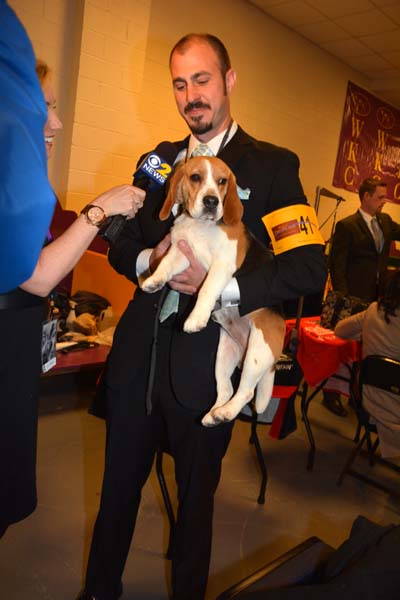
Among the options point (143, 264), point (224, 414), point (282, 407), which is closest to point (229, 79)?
point (143, 264)

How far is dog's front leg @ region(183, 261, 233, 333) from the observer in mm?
1338

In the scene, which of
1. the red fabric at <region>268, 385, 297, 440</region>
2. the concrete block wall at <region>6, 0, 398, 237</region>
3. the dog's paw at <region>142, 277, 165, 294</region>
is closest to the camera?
the dog's paw at <region>142, 277, 165, 294</region>

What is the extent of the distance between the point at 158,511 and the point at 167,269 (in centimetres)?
177

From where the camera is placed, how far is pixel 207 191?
54.4 inches

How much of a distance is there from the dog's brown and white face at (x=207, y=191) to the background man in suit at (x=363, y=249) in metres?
Result: 3.35

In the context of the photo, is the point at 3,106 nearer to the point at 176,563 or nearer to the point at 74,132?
the point at 176,563

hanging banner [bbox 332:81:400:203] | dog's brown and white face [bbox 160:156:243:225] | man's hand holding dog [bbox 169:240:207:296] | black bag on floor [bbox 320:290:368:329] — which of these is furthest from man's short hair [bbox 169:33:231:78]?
hanging banner [bbox 332:81:400:203]

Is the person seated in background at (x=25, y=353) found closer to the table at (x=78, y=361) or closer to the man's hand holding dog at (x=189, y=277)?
the man's hand holding dog at (x=189, y=277)

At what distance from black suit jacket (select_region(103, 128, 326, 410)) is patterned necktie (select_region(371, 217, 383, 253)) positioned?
3.49 m

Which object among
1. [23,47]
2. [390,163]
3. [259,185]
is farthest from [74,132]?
[390,163]

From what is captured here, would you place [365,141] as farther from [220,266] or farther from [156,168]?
[220,266]

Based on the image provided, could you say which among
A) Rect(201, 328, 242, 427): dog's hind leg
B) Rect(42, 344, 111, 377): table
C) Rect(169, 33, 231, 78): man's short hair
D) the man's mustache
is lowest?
Rect(42, 344, 111, 377): table

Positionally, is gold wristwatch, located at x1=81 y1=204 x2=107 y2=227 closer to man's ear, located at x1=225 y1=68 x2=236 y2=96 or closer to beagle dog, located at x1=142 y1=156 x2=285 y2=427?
beagle dog, located at x1=142 y1=156 x2=285 y2=427

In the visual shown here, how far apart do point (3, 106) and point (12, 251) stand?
0.26 metres
